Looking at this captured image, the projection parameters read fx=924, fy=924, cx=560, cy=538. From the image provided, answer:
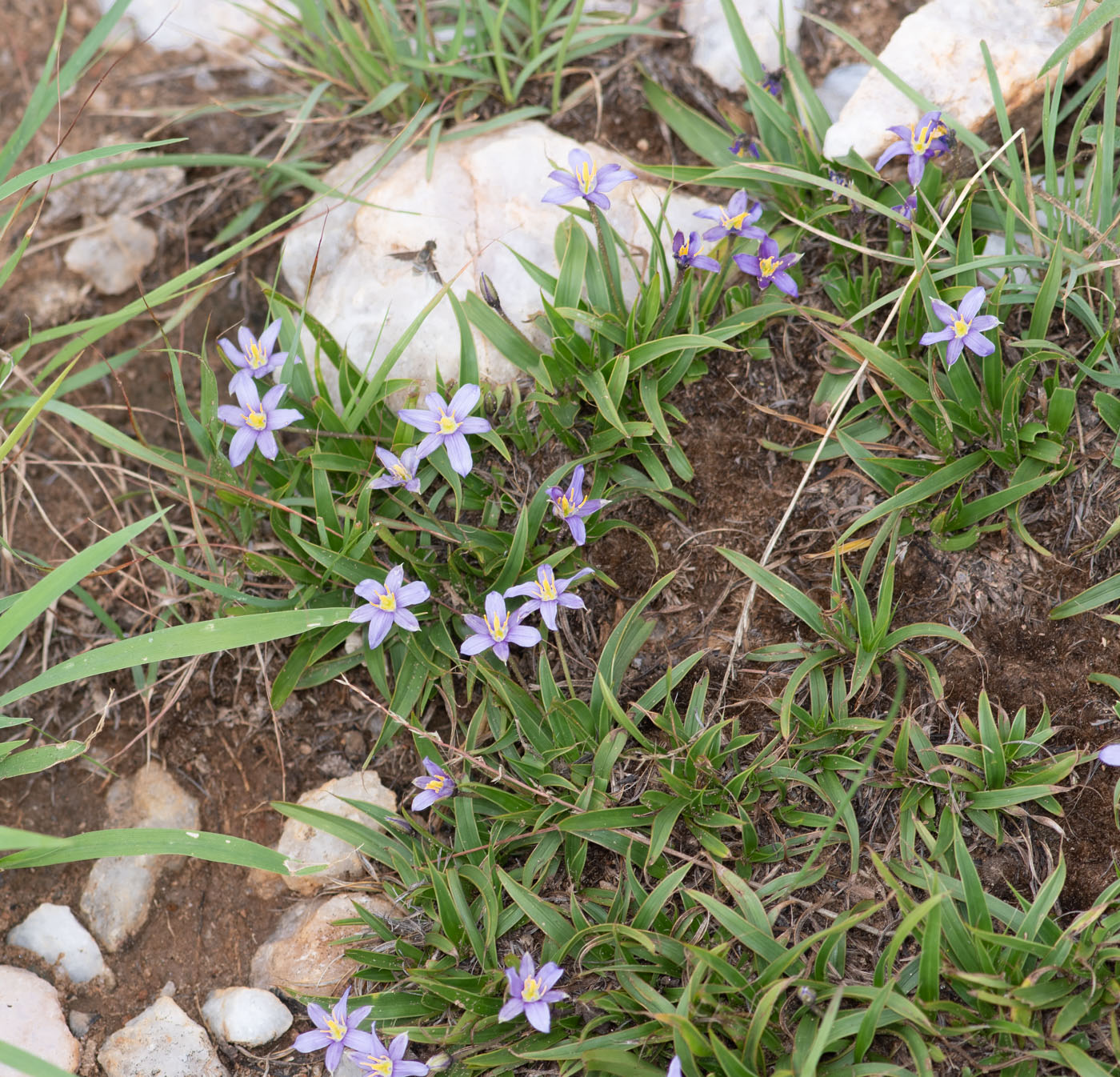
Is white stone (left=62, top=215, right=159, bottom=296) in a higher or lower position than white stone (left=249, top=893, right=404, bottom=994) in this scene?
higher

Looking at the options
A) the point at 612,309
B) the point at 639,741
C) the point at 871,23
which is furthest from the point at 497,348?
the point at 871,23

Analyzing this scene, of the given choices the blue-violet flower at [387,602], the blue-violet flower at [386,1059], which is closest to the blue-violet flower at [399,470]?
the blue-violet flower at [387,602]

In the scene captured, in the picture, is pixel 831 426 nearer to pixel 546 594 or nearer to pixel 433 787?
pixel 546 594

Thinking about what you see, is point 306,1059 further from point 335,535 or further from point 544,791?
point 335,535

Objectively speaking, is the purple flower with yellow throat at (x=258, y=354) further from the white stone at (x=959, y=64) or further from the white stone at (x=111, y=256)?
the white stone at (x=959, y=64)

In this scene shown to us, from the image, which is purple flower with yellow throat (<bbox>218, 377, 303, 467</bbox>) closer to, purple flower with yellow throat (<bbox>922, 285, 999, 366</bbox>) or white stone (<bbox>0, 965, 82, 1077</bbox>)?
white stone (<bbox>0, 965, 82, 1077</bbox>)

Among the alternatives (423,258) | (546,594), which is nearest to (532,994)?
(546,594)

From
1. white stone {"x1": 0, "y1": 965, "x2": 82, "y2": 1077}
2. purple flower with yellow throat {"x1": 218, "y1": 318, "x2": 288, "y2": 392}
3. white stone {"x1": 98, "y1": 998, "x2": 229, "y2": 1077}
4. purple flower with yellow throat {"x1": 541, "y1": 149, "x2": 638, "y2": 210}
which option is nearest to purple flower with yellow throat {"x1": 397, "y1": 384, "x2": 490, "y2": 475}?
purple flower with yellow throat {"x1": 218, "y1": 318, "x2": 288, "y2": 392}
